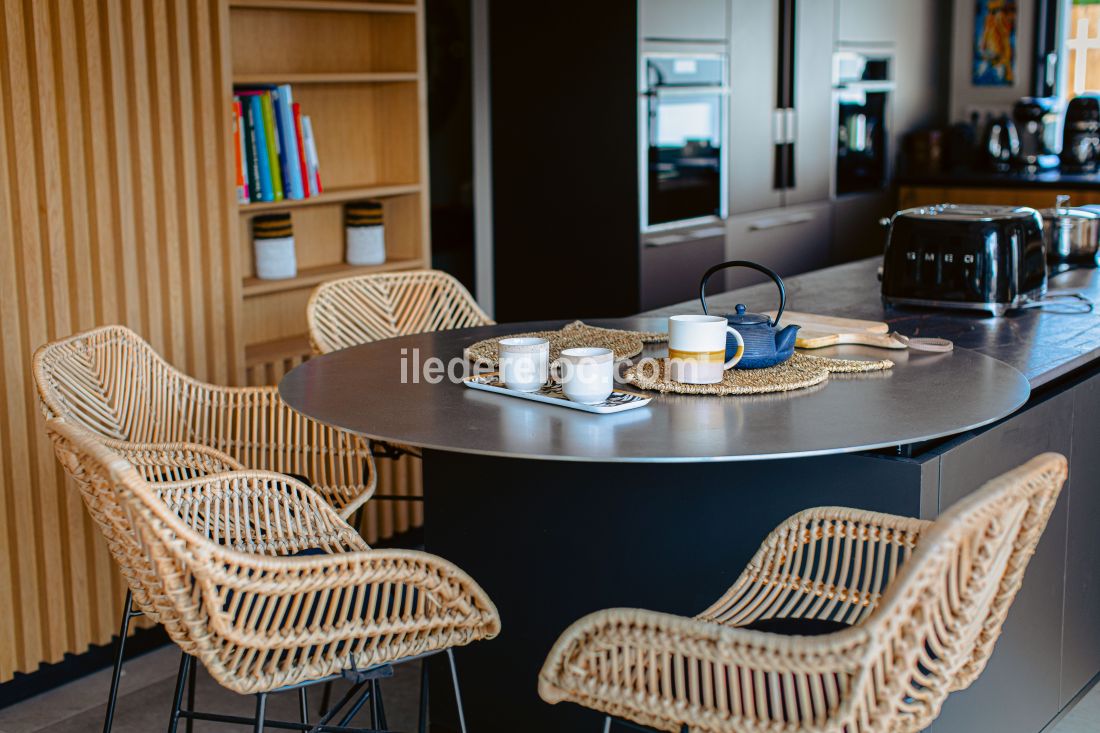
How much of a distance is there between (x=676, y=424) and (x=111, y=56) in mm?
1785

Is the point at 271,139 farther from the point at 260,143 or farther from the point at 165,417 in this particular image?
the point at 165,417

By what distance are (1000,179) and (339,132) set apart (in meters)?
3.27

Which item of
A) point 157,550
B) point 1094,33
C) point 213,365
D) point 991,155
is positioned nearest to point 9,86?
point 213,365

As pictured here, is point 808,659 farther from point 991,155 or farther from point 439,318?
point 991,155

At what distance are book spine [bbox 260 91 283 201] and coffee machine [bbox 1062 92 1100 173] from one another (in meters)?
4.00

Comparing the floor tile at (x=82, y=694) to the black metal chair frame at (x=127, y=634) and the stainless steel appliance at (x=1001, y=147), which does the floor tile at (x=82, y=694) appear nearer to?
the black metal chair frame at (x=127, y=634)

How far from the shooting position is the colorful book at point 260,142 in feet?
11.2

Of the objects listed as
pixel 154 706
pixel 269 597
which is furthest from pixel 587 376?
pixel 154 706

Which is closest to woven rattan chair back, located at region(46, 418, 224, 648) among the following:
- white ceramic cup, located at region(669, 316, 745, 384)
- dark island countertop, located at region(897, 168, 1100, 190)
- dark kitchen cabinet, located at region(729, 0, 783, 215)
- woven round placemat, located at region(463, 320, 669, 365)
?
woven round placemat, located at region(463, 320, 669, 365)

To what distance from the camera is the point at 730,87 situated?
4.91 m

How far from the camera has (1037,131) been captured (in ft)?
20.8

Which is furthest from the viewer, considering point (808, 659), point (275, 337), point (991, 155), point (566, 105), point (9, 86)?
point (991, 155)

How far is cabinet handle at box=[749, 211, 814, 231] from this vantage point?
5.16 meters

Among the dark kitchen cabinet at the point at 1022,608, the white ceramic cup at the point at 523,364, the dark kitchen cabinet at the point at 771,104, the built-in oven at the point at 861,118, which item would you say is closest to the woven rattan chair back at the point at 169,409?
the white ceramic cup at the point at 523,364
